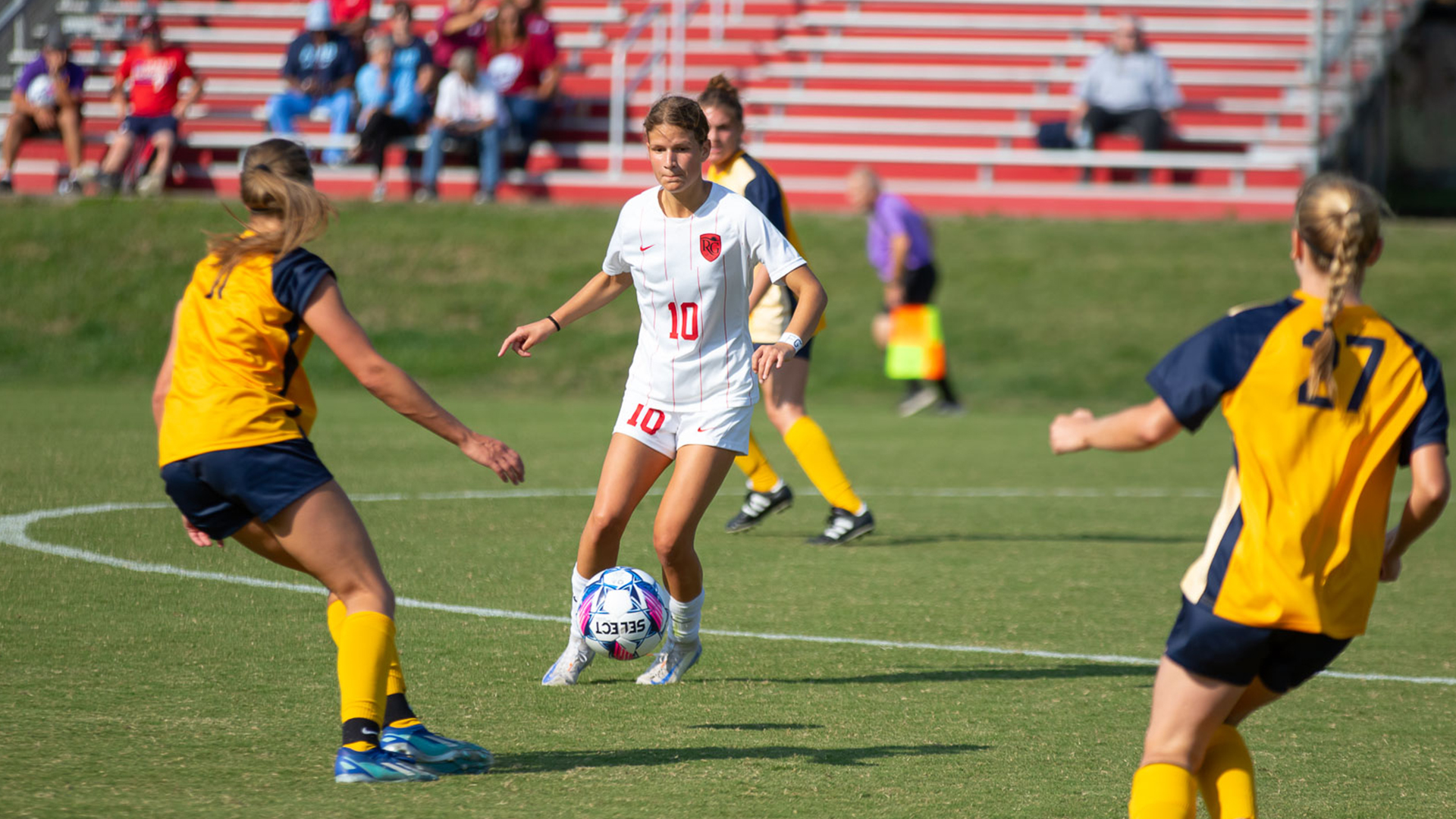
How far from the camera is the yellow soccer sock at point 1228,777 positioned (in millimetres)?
3379

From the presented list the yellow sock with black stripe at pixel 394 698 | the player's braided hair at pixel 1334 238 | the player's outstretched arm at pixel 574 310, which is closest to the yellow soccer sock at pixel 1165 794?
the player's braided hair at pixel 1334 238

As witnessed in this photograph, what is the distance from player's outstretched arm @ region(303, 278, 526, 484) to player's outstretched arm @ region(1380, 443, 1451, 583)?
80.6 inches

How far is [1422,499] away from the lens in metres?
3.28

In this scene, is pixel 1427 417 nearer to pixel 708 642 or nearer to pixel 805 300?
pixel 805 300

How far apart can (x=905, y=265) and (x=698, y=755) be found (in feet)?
36.0

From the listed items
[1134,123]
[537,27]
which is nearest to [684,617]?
[1134,123]

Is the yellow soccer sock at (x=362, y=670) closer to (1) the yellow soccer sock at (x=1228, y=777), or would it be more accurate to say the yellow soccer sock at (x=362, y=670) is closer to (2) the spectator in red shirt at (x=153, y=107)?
(1) the yellow soccer sock at (x=1228, y=777)

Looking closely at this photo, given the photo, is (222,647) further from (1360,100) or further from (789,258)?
(1360,100)

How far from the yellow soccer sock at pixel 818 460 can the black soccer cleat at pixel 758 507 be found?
1.25ft

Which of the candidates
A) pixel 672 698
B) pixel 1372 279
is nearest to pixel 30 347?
pixel 672 698

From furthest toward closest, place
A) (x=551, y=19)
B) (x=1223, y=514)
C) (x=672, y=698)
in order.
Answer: (x=551, y=19) → (x=672, y=698) → (x=1223, y=514)

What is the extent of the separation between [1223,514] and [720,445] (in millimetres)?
2202

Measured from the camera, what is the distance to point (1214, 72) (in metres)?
21.2

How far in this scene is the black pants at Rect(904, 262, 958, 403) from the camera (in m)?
15.5
